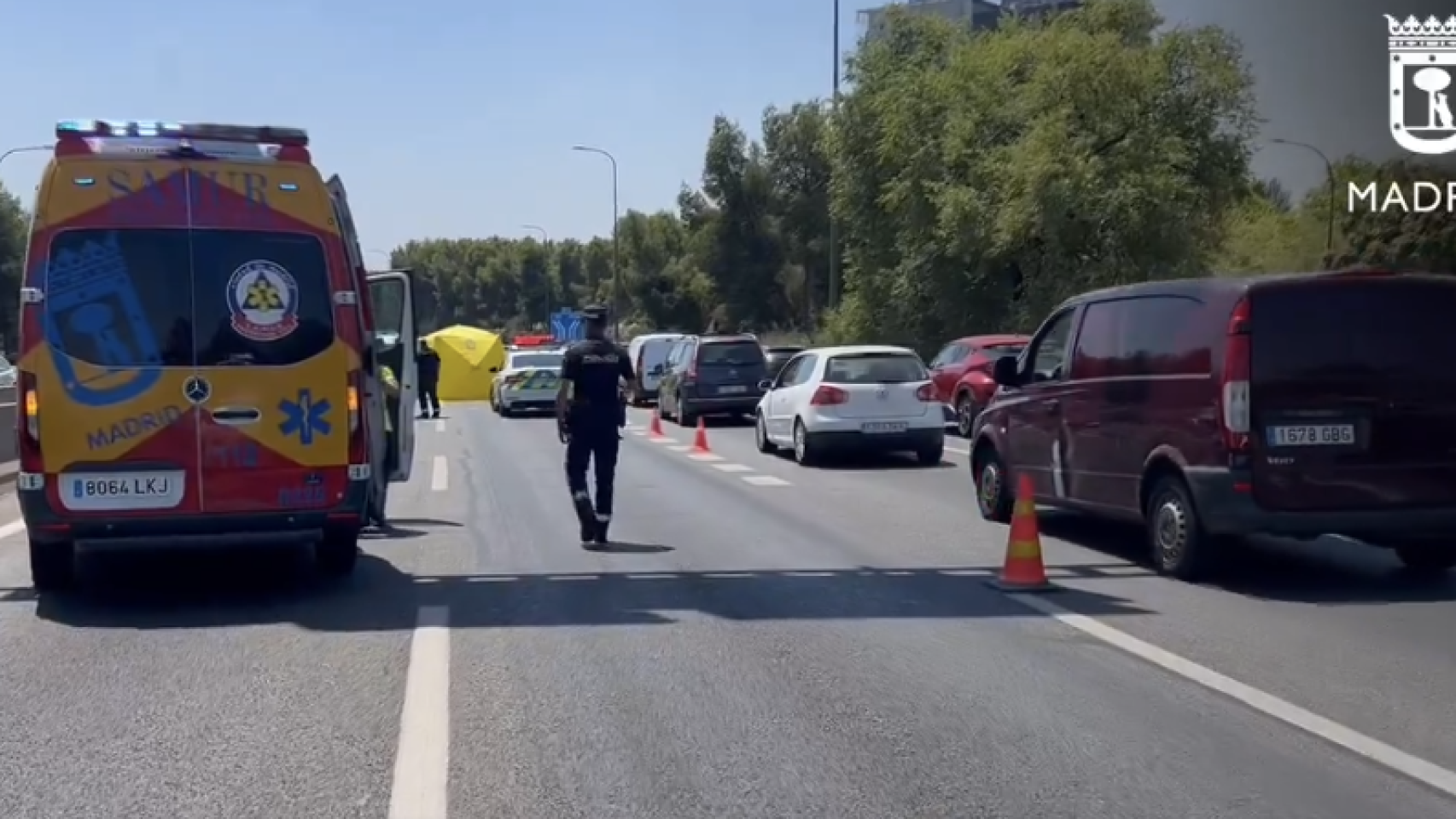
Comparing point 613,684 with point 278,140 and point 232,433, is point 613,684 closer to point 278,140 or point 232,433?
point 232,433

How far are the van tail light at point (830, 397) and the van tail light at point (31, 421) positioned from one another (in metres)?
12.1

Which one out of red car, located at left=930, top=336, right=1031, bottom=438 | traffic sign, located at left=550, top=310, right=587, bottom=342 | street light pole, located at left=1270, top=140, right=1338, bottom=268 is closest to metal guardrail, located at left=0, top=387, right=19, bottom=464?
red car, located at left=930, top=336, right=1031, bottom=438

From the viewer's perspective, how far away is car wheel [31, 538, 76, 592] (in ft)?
33.0

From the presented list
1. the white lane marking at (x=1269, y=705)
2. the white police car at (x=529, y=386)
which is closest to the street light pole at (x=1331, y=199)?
the white police car at (x=529, y=386)

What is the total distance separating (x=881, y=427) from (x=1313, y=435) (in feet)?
33.6

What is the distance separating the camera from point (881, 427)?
20312mm

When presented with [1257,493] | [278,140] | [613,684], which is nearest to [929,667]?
[613,684]

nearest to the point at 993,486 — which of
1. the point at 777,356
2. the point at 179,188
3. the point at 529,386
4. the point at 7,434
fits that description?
the point at 179,188

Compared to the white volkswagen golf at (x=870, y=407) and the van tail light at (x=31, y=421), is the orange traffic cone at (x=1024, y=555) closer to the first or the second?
the van tail light at (x=31, y=421)

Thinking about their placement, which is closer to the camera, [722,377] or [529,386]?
[722,377]

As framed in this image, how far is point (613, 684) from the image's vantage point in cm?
762

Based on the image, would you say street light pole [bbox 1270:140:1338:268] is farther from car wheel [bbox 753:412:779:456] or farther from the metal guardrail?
the metal guardrail

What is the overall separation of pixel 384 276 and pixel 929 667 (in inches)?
278

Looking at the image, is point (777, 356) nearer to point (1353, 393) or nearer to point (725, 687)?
point (1353, 393)
